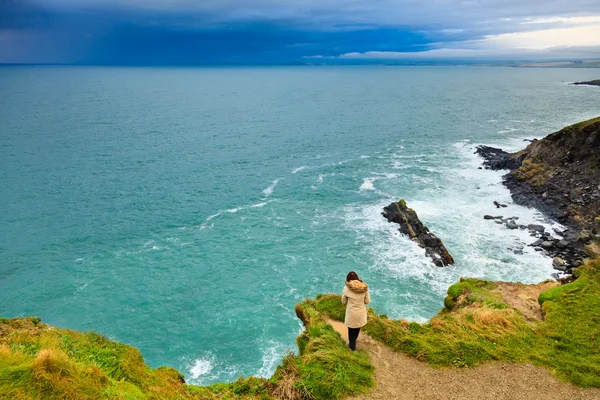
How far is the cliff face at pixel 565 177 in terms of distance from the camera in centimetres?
4606

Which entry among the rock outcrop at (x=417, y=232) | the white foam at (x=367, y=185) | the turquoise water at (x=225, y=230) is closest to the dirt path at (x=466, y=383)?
the turquoise water at (x=225, y=230)

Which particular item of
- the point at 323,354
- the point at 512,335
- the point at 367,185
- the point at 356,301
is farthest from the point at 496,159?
the point at 323,354

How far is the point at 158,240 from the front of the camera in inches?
1754

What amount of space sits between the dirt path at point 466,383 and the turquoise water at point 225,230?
14.6 m

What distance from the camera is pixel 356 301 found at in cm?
1452

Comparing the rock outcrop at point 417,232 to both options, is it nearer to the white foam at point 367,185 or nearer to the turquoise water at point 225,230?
the turquoise water at point 225,230

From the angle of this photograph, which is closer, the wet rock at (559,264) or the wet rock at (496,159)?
the wet rock at (559,264)

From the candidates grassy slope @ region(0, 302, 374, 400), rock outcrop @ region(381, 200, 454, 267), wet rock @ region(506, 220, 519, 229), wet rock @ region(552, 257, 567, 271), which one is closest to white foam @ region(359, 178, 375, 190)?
rock outcrop @ region(381, 200, 454, 267)

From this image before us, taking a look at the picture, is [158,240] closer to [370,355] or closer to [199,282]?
[199,282]

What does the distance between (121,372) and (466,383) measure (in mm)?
12278

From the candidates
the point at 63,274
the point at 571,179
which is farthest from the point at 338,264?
the point at 571,179

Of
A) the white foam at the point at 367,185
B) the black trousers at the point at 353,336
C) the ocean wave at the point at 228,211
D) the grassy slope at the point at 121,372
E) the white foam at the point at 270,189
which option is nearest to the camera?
the grassy slope at the point at 121,372

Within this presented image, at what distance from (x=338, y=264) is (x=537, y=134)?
81692mm

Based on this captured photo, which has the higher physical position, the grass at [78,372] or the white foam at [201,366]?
the grass at [78,372]
